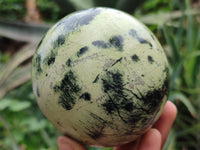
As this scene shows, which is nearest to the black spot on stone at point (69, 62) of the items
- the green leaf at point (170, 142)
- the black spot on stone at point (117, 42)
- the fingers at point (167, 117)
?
the black spot on stone at point (117, 42)

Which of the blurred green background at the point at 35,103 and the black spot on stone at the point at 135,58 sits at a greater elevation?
the black spot on stone at the point at 135,58

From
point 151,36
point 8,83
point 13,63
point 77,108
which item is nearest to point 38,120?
point 8,83

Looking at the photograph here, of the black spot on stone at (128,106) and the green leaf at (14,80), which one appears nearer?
the black spot on stone at (128,106)

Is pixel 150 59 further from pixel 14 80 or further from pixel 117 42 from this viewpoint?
pixel 14 80

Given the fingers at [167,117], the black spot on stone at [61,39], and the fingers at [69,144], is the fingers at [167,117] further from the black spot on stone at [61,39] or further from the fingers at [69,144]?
the black spot on stone at [61,39]

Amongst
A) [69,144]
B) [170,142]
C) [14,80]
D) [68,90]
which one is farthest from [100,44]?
[14,80]

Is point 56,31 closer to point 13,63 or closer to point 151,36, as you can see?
point 151,36
